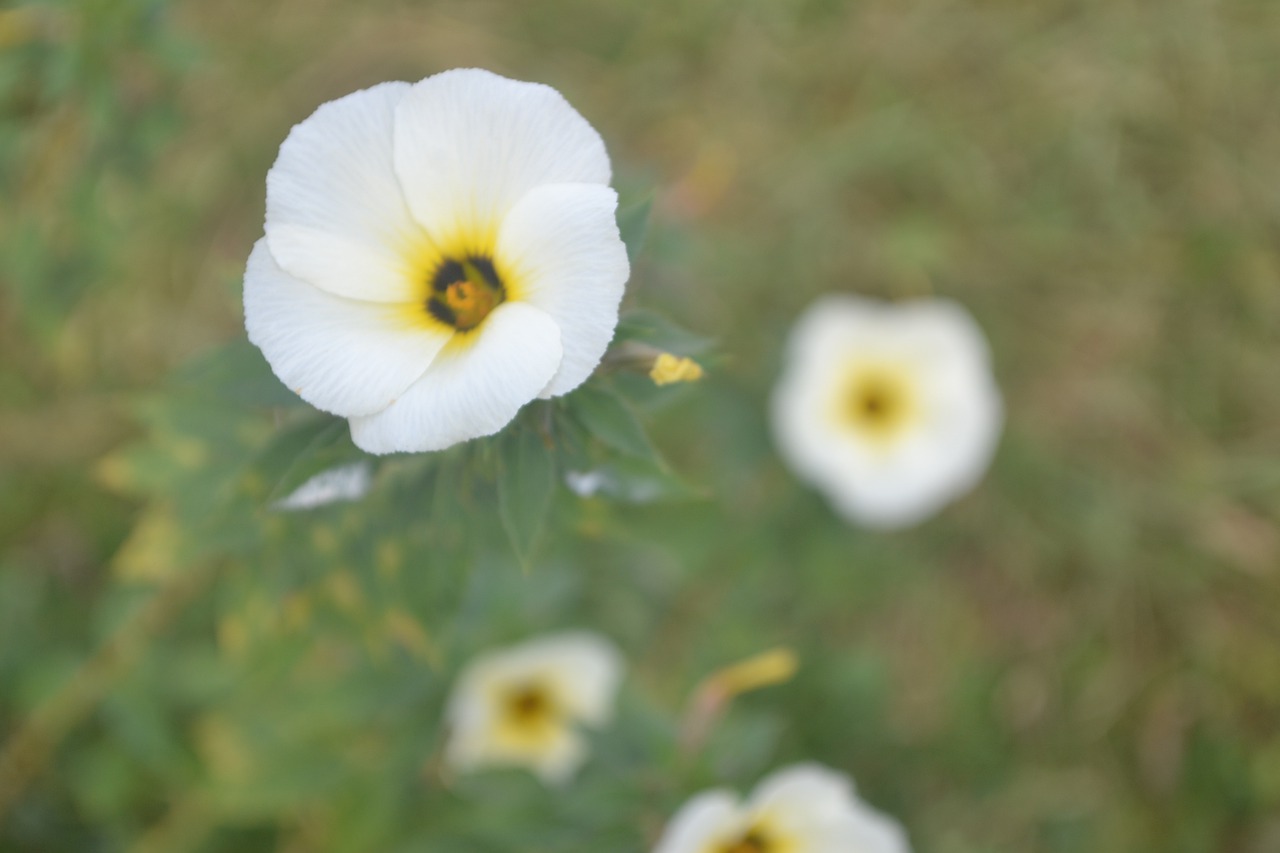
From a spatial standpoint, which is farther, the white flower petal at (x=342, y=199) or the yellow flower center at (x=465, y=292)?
the yellow flower center at (x=465, y=292)

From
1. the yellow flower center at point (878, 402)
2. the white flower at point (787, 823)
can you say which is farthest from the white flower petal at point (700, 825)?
the yellow flower center at point (878, 402)

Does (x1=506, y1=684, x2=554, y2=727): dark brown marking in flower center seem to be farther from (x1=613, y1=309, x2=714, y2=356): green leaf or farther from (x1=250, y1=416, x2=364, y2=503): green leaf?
(x1=613, y1=309, x2=714, y2=356): green leaf

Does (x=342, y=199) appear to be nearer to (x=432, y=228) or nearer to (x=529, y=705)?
(x=432, y=228)

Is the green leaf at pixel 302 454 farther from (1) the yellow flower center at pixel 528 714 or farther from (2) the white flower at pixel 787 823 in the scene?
(1) the yellow flower center at pixel 528 714

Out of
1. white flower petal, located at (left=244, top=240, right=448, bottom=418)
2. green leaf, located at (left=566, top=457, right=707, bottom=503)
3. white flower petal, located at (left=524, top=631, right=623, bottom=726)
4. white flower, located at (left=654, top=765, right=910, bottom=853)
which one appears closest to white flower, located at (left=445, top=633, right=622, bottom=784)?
white flower petal, located at (left=524, top=631, right=623, bottom=726)

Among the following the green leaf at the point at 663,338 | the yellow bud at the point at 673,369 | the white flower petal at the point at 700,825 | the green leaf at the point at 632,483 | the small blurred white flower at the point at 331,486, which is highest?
the yellow bud at the point at 673,369
